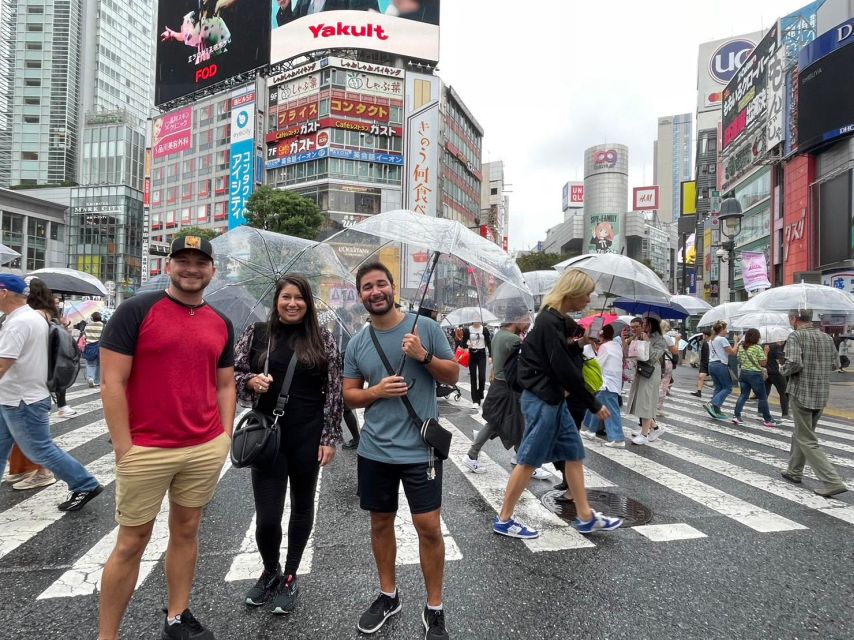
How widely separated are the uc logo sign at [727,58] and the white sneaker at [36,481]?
3254 inches

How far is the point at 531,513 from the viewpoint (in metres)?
4.73

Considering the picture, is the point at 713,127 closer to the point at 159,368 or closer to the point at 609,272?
the point at 609,272

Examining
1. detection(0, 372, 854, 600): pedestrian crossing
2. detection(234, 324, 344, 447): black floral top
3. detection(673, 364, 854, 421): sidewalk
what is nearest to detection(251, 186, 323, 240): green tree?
detection(673, 364, 854, 421): sidewalk

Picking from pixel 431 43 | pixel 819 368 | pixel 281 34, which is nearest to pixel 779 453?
pixel 819 368

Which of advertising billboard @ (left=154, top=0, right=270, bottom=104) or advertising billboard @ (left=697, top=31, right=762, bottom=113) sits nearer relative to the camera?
advertising billboard @ (left=154, top=0, right=270, bottom=104)

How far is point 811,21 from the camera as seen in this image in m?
32.9

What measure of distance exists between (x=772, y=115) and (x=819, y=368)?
1473 inches

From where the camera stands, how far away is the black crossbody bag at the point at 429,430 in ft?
8.98

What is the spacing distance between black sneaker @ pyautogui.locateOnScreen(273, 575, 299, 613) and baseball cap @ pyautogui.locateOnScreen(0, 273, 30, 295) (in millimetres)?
3404

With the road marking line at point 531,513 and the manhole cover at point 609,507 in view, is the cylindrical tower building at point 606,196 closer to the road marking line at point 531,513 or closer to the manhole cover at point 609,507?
the road marking line at point 531,513

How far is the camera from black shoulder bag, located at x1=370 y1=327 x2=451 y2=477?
8.98 feet

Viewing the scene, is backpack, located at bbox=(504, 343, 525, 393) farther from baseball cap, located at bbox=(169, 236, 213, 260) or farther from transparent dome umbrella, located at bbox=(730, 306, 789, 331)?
transparent dome umbrella, located at bbox=(730, 306, 789, 331)

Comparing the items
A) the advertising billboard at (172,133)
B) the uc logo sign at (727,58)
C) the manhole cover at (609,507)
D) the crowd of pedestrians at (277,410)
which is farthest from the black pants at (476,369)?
the uc logo sign at (727,58)

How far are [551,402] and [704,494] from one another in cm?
253
